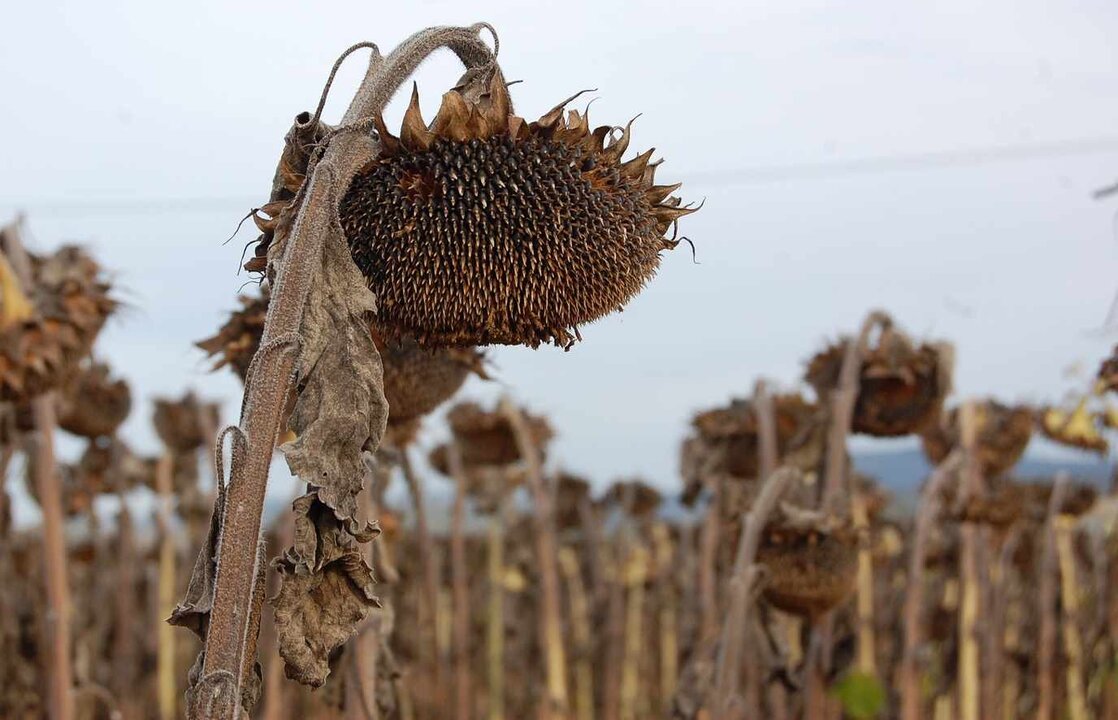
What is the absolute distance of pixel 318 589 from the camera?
65.0 inches

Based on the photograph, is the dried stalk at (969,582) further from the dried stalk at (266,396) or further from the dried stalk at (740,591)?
the dried stalk at (266,396)

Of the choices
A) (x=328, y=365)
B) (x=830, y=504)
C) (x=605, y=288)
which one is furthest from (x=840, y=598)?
(x=328, y=365)

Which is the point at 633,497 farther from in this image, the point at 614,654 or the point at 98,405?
the point at 98,405

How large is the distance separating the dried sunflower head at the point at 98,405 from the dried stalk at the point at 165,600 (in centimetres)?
120

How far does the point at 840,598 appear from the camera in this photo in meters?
3.78

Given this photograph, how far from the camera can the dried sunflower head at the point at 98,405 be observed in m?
5.52

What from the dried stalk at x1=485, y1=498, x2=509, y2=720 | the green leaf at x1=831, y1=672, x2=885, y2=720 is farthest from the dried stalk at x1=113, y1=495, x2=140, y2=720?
the green leaf at x1=831, y1=672, x2=885, y2=720

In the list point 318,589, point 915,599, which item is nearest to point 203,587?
point 318,589

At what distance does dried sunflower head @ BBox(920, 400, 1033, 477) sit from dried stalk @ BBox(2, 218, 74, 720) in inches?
152

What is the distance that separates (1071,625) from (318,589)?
285 inches

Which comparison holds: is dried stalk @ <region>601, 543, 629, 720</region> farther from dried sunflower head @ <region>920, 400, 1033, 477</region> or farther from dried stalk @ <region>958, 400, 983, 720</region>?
dried sunflower head @ <region>920, 400, 1033, 477</region>

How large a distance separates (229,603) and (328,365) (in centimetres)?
33

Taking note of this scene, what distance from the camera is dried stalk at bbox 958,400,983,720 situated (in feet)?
18.7

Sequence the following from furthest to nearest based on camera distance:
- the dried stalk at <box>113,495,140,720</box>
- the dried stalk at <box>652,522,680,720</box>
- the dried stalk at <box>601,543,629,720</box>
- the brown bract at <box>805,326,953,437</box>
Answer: the dried stalk at <box>652,522,680,720</box> → the dried stalk at <box>601,543,629,720</box> → the dried stalk at <box>113,495,140,720</box> → the brown bract at <box>805,326,953,437</box>
